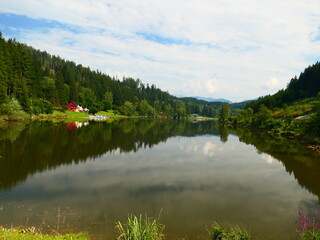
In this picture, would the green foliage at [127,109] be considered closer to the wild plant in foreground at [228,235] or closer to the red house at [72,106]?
the red house at [72,106]

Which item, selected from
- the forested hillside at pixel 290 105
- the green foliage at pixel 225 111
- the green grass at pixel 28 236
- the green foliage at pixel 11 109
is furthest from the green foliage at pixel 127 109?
the green grass at pixel 28 236

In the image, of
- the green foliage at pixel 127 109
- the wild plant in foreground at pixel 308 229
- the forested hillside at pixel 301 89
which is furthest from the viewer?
the green foliage at pixel 127 109

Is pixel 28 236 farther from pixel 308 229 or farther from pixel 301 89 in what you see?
pixel 301 89

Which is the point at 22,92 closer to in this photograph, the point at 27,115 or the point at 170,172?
the point at 27,115

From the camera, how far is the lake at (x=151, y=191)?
45.6 feet

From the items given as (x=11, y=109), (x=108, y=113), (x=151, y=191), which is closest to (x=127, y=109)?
(x=108, y=113)

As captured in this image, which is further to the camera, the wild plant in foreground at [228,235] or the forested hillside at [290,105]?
the forested hillside at [290,105]

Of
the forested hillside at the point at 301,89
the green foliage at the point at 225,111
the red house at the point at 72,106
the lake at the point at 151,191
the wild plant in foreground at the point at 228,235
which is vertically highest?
the forested hillside at the point at 301,89

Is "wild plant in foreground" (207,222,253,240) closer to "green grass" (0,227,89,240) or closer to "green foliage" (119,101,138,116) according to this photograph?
"green grass" (0,227,89,240)

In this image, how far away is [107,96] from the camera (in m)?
180

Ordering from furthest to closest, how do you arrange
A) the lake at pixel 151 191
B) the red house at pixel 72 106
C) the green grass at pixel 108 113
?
the green grass at pixel 108 113 → the red house at pixel 72 106 → the lake at pixel 151 191

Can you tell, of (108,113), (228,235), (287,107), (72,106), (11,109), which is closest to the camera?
(228,235)

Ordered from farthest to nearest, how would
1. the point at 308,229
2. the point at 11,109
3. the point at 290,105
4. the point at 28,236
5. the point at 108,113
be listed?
the point at 108,113 → the point at 290,105 → the point at 11,109 → the point at 308,229 → the point at 28,236

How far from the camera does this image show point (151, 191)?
19.3 meters
